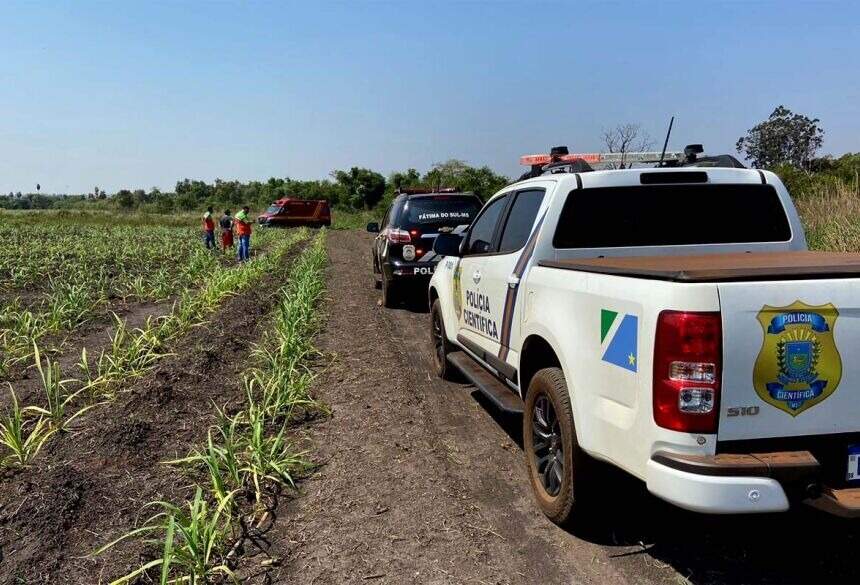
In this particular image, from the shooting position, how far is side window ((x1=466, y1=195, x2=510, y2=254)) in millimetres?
5398

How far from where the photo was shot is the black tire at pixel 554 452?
3.38 m

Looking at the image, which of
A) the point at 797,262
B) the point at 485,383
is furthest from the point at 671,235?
the point at 485,383

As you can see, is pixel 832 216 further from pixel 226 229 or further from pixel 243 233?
pixel 226 229

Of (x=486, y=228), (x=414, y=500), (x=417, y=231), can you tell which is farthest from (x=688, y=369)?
(x=417, y=231)

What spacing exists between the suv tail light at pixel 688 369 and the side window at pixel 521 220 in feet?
6.41

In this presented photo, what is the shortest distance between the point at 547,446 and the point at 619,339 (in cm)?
122

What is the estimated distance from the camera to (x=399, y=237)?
10.4 meters

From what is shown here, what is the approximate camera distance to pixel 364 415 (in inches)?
227

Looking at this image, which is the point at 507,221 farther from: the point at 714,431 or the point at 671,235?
the point at 714,431

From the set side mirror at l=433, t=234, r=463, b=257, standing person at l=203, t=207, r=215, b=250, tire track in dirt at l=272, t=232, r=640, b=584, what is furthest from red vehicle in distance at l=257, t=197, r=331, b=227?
side mirror at l=433, t=234, r=463, b=257

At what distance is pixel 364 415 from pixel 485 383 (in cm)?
129

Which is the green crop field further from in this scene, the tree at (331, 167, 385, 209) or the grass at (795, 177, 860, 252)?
the tree at (331, 167, 385, 209)

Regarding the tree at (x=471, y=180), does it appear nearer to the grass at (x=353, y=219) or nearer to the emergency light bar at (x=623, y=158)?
the grass at (x=353, y=219)

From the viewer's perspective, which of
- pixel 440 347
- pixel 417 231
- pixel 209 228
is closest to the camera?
pixel 440 347
